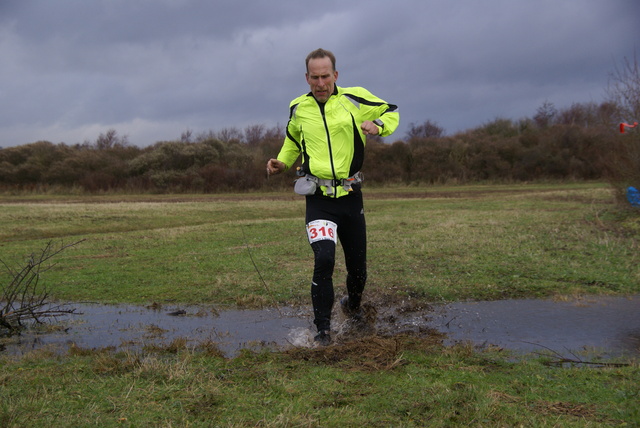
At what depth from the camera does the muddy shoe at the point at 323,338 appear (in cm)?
538

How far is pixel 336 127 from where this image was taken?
5.60 m

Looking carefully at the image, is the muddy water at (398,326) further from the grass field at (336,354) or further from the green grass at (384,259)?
the green grass at (384,259)

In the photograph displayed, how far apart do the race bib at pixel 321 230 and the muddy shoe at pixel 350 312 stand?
3.92 ft

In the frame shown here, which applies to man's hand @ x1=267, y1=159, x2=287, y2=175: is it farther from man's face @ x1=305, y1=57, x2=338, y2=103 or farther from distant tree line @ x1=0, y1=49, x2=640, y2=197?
distant tree line @ x1=0, y1=49, x2=640, y2=197

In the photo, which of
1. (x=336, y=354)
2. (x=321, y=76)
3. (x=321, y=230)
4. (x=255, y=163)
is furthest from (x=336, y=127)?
(x=255, y=163)

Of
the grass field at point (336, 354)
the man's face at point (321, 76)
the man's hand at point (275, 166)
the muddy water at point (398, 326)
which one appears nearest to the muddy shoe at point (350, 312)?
the muddy water at point (398, 326)

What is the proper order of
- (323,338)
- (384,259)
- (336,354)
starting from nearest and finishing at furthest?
(336,354) → (323,338) → (384,259)

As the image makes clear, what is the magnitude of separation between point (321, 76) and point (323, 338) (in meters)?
2.42

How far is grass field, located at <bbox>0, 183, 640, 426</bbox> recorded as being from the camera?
3.62 m

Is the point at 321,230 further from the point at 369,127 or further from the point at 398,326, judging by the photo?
the point at 398,326

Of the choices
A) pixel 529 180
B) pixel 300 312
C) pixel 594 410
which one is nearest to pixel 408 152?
pixel 529 180

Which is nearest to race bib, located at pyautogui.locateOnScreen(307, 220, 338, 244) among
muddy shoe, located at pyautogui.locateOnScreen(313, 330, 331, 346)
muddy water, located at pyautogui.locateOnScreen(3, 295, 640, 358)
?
muddy shoe, located at pyautogui.locateOnScreen(313, 330, 331, 346)

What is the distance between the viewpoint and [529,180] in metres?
45.6

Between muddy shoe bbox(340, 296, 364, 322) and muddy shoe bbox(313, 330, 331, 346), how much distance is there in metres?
0.99
